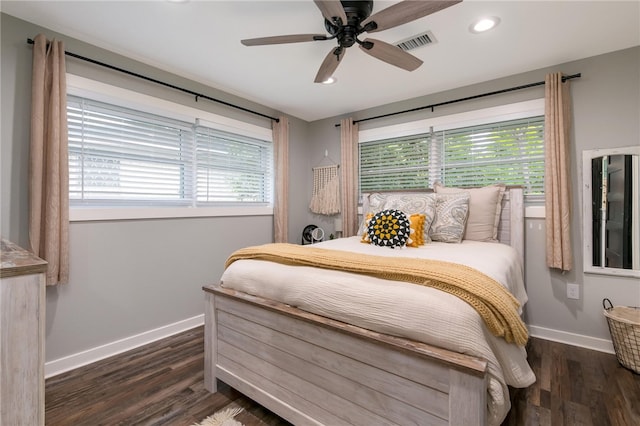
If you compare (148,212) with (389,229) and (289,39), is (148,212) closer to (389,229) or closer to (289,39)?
(289,39)

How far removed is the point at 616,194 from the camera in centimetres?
233

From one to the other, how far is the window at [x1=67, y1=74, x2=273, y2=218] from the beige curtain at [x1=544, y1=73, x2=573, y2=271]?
285 cm

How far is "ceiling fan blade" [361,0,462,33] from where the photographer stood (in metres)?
1.49

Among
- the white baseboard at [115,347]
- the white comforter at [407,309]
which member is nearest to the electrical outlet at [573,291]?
the white comforter at [407,309]

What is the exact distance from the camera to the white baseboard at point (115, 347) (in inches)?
81.2

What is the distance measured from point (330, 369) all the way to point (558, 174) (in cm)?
249

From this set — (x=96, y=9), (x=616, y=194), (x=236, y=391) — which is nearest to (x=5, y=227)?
(x=96, y=9)

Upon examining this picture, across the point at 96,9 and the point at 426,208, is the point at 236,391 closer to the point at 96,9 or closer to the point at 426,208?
the point at 426,208

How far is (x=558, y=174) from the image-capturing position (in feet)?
8.11

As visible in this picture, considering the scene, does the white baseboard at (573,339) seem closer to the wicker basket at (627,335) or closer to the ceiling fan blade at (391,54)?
the wicker basket at (627,335)

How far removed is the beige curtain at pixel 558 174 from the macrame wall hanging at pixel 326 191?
7.22ft

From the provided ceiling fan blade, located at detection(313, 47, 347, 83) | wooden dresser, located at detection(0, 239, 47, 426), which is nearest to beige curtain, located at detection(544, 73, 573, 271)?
ceiling fan blade, located at detection(313, 47, 347, 83)

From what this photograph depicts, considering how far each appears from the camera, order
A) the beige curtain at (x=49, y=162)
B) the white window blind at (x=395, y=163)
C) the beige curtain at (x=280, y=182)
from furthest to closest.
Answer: the beige curtain at (x=280, y=182), the white window blind at (x=395, y=163), the beige curtain at (x=49, y=162)

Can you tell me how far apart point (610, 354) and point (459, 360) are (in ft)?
7.62
